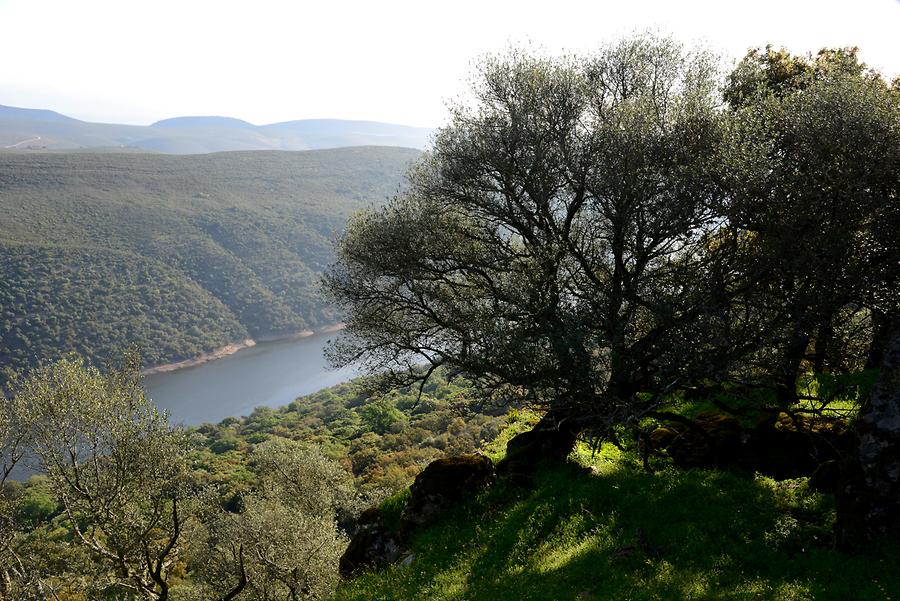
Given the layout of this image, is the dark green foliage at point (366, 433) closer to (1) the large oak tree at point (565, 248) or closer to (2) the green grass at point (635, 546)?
(1) the large oak tree at point (565, 248)

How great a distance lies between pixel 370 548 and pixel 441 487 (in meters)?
2.64

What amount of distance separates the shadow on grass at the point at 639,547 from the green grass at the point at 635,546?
0.02m

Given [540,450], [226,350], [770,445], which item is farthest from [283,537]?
[226,350]

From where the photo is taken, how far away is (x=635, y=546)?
967cm

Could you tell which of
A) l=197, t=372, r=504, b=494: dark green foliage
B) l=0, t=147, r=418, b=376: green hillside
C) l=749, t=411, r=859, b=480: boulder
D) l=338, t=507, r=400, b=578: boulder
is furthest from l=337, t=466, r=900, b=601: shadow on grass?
l=0, t=147, r=418, b=376: green hillside

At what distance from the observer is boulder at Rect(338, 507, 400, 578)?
14164 mm

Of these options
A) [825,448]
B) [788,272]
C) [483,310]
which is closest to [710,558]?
[825,448]

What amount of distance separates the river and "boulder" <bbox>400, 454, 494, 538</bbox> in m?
84.1

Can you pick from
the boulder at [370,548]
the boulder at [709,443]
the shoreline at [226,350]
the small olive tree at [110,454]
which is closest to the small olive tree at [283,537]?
the boulder at [370,548]

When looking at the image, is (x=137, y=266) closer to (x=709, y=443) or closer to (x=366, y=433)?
(x=366, y=433)

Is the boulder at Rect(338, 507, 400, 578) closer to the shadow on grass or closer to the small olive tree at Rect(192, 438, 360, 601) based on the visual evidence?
the shadow on grass

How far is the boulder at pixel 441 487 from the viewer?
1416cm

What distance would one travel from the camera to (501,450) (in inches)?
699

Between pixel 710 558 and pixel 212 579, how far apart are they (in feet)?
87.3
